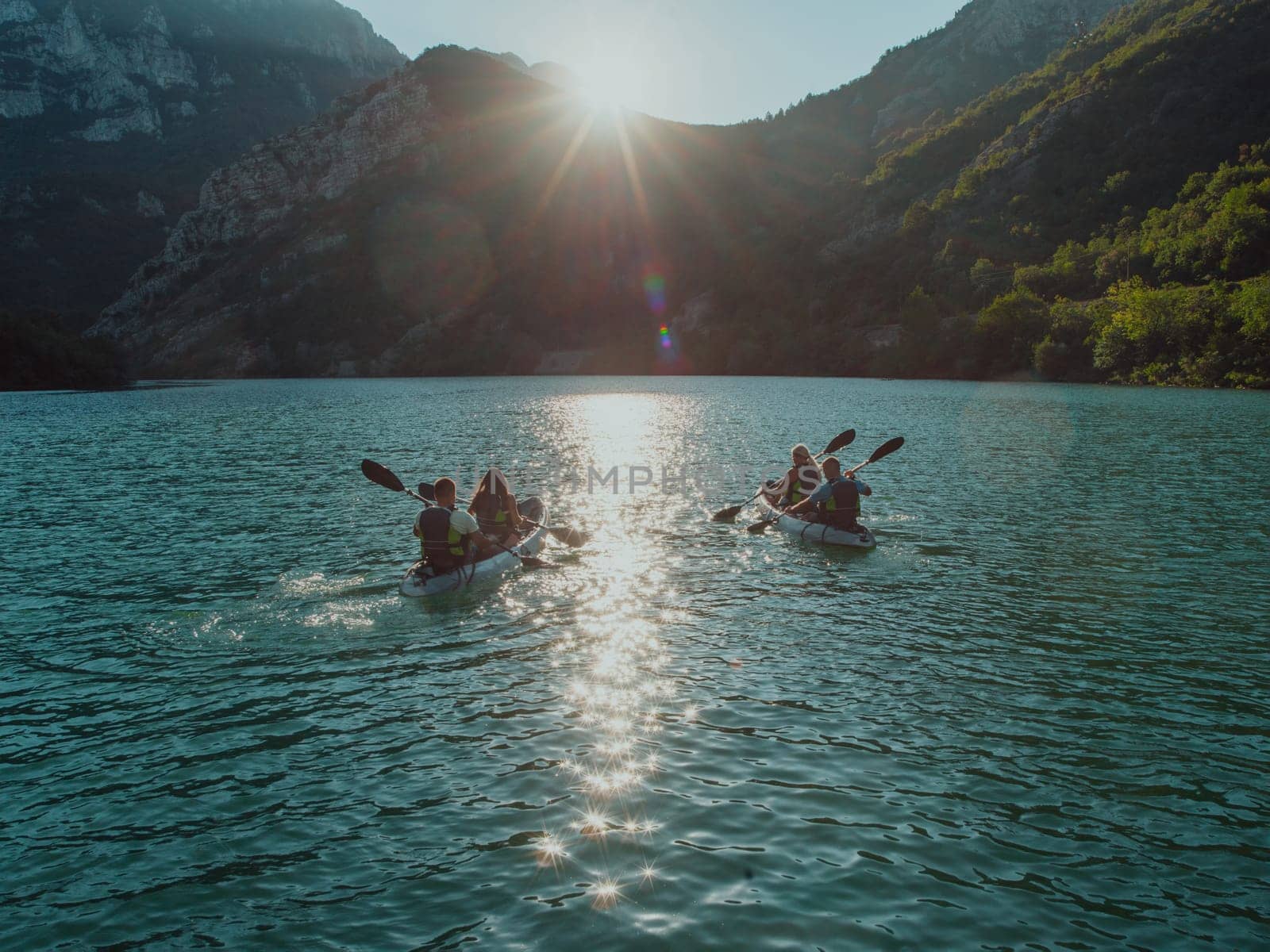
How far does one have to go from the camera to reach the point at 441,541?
18469mm

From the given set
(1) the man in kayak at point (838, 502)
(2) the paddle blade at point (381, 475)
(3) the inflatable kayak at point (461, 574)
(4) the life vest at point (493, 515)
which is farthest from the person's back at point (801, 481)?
(2) the paddle blade at point (381, 475)

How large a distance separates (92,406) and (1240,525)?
Answer: 8792 cm

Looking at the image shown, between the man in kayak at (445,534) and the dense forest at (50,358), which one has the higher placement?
the dense forest at (50,358)

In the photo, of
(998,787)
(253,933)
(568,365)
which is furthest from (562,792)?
(568,365)

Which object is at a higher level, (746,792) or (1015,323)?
(1015,323)

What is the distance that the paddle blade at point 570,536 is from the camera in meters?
22.9

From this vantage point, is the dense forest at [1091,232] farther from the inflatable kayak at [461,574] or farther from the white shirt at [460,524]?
the white shirt at [460,524]

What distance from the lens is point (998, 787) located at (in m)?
9.85

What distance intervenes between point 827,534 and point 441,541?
32.7 ft

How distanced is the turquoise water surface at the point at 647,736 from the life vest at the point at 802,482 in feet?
5.67

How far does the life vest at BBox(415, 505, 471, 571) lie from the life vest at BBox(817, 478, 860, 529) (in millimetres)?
9473

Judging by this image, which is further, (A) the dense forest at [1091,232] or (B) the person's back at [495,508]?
(A) the dense forest at [1091,232]

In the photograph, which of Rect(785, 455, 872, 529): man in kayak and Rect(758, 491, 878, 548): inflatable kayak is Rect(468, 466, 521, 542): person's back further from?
Rect(785, 455, 872, 529): man in kayak

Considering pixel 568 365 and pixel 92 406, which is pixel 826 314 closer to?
pixel 568 365
